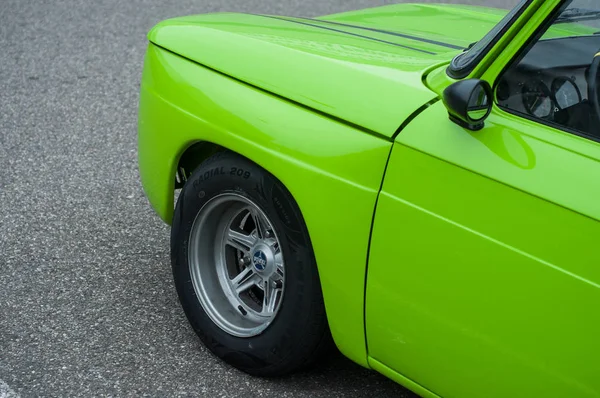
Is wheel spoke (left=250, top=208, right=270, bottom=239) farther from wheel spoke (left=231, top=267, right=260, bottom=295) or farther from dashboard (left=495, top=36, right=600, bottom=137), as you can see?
dashboard (left=495, top=36, right=600, bottom=137)

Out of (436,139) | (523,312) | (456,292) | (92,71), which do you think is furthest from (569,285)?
(92,71)

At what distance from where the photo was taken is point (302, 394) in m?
3.23

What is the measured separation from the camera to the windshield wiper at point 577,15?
96.4 inches

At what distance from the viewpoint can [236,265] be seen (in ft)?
11.4

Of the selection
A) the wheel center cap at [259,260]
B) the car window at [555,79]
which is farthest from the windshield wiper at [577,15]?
the wheel center cap at [259,260]

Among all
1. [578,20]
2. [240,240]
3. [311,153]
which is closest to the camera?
[578,20]

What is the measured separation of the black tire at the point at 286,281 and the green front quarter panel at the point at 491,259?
0.35 metres

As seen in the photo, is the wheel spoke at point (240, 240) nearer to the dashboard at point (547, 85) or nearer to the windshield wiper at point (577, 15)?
the dashboard at point (547, 85)

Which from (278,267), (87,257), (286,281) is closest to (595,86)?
(286,281)

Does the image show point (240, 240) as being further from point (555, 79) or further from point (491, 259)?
point (555, 79)

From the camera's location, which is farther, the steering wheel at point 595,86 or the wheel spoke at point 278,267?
the wheel spoke at point 278,267

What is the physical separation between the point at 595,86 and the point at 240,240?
142 centimetres

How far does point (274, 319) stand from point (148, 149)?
0.87 m

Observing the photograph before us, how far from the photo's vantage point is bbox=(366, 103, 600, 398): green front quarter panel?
219 cm
